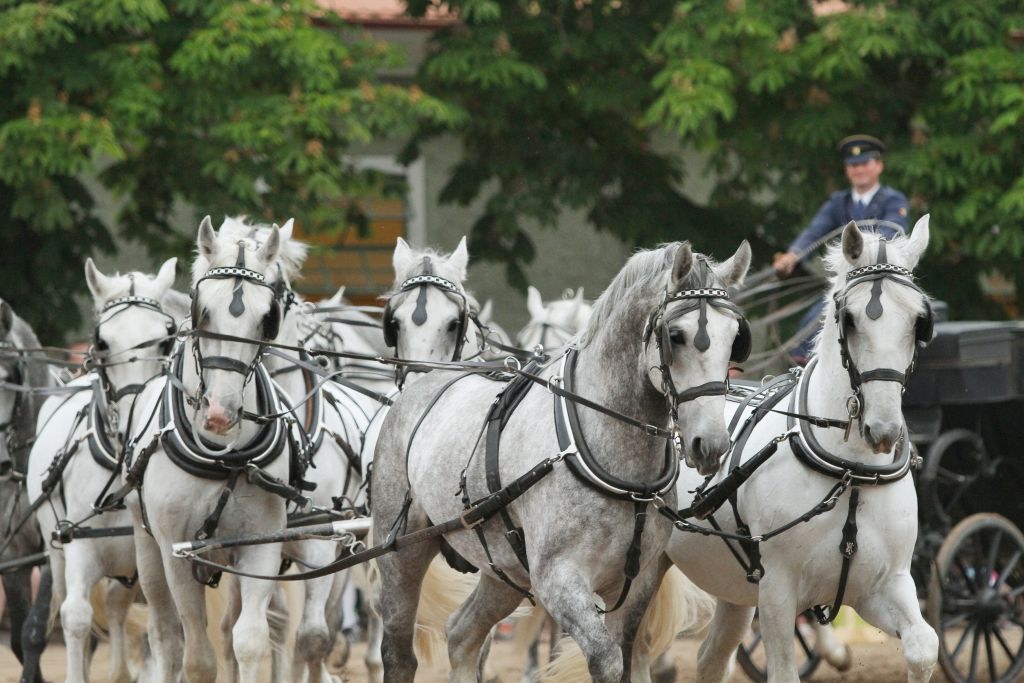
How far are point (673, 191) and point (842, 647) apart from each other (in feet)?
15.8

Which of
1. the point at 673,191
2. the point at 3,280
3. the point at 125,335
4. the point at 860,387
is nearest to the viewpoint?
the point at 860,387

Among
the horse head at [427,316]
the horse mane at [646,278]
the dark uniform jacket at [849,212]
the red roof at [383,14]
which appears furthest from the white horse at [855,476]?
the red roof at [383,14]

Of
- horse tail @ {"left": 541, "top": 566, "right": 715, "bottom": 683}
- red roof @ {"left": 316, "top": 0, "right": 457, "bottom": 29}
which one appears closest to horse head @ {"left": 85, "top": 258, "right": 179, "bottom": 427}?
horse tail @ {"left": 541, "top": 566, "right": 715, "bottom": 683}

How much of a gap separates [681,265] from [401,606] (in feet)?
6.53

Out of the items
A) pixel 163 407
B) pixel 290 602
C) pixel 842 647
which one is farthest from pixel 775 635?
pixel 842 647

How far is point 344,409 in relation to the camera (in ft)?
24.7

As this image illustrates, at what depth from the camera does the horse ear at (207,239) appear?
5.79 metres

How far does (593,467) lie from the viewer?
4.87 m

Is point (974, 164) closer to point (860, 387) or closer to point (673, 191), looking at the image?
point (673, 191)

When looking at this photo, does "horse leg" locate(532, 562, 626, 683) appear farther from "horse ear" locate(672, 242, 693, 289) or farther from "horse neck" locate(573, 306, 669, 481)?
"horse ear" locate(672, 242, 693, 289)

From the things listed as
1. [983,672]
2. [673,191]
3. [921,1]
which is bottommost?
[983,672]

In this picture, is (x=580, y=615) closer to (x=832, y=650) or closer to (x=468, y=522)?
(x=468, y=522)

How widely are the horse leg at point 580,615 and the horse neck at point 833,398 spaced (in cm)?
109

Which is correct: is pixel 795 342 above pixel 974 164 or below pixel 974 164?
below
